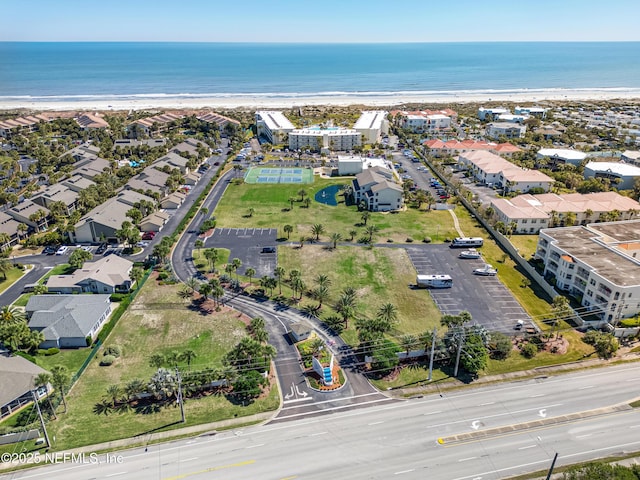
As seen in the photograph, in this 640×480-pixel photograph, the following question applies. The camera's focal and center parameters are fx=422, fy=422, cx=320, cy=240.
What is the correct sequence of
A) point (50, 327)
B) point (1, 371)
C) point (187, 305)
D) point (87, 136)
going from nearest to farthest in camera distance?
point (1, 371), point (50, 327), point (187, 305), point (87, 136)

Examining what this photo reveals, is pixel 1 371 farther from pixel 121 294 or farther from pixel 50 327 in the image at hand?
pixel 121 294

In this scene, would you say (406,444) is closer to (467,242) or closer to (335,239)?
(335,239)

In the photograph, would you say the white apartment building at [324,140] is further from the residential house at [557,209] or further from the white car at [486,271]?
the white car at [486,271]

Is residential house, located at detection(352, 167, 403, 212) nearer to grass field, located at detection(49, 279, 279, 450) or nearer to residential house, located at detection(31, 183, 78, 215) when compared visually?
grass field, located at detection(49, 279, 279, 450)

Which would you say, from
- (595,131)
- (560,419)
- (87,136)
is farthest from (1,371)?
(595,131)

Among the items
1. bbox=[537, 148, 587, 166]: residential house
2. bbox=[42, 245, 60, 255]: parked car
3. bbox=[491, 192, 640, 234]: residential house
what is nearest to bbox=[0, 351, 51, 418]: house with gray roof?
bbox=[42, 245, 60, 255]: parked car

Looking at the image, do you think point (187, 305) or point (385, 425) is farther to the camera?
point (187, 305)
